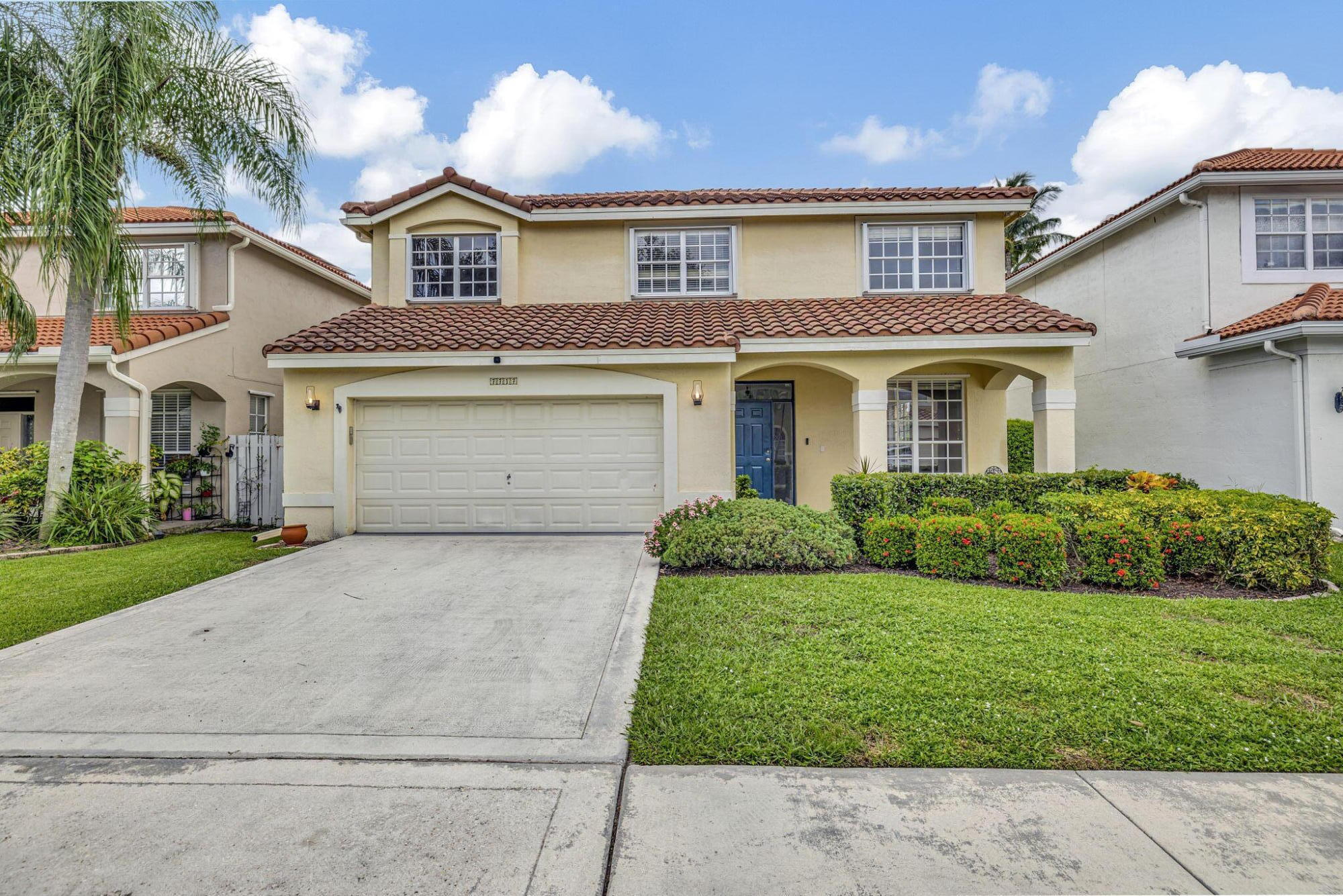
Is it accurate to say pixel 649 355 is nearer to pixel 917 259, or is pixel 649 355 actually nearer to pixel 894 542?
pixel 894 542

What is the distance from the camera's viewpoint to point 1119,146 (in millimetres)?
18625

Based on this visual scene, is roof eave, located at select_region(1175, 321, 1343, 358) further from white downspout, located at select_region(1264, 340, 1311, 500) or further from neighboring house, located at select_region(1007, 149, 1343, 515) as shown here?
white downspout, located at select_region(1264, 340, 1311, 500)

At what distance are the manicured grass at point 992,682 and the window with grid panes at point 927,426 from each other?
18.6 feet

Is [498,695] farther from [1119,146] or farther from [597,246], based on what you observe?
[1119,146]

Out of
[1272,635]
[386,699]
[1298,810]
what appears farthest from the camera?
[1272,635]

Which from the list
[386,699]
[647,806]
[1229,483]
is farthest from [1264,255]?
[386,699]

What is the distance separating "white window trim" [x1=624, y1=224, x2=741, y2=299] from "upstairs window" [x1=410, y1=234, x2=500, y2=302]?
2.73 m

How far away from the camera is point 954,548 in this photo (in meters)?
7.07

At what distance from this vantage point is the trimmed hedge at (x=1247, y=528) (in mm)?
6473

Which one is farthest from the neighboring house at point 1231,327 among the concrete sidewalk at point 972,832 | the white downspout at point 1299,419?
the concrete sidewalk at point 972,832

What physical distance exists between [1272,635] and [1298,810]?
3.15 m

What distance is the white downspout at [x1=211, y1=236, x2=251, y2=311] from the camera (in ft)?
41.9

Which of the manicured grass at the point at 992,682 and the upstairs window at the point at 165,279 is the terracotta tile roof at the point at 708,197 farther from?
the manicured grass at the point at 992,682

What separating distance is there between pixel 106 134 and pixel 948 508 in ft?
43.2
